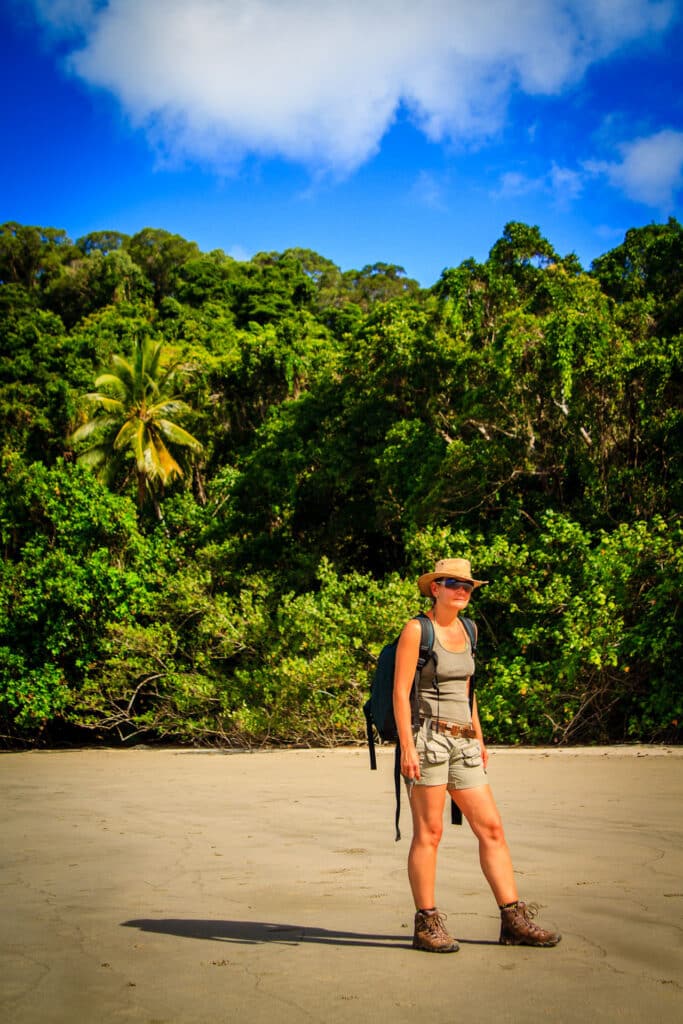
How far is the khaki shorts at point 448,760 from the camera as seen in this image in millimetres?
3695

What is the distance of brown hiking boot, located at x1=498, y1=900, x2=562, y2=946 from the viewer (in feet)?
11.4

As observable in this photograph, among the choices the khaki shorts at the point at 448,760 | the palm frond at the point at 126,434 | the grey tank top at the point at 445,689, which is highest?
the palm frond at the point at 126,434

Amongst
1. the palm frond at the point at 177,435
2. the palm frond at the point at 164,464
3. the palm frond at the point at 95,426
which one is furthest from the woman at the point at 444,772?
the palm frond at the point at 95,426

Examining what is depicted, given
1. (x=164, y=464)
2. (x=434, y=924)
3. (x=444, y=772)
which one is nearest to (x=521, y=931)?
(x=434, y=924)

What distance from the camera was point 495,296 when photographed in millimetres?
18531

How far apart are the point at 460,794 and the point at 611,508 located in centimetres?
1237

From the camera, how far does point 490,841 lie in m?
3.69

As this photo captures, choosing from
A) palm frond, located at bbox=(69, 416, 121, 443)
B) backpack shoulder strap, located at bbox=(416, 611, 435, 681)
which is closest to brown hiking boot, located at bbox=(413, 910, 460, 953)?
backpack shoulder strap, located at bbox=(416, 611, 435, 681)

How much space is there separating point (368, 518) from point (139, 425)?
310 inches

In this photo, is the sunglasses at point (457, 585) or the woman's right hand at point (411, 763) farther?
the sunglasses at point (457, 585)

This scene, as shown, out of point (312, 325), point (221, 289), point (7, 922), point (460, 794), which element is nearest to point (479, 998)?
point (460, 794)

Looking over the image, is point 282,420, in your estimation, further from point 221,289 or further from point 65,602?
point 221,289

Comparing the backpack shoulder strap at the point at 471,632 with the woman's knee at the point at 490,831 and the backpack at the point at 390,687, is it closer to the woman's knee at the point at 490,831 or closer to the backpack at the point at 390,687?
the backpack at the point at 390,687

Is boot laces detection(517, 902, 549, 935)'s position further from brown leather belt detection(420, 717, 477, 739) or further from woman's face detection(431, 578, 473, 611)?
woman's face detection(431, 578, 473, 611)
